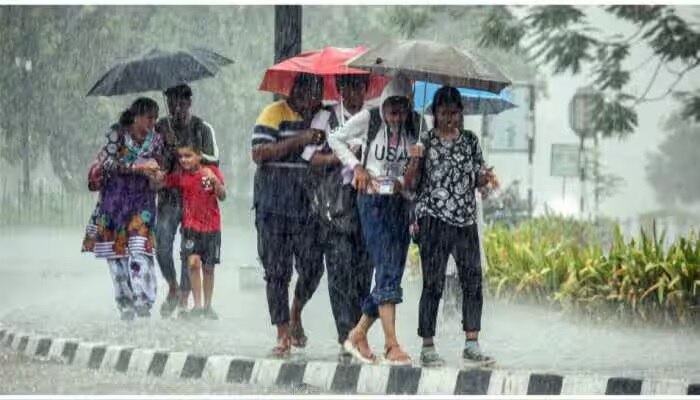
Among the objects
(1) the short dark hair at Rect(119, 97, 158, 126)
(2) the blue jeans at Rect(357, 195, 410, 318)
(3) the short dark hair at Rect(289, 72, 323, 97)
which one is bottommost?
(2) the blue jeans at Rect(357, 195, 410, 318)

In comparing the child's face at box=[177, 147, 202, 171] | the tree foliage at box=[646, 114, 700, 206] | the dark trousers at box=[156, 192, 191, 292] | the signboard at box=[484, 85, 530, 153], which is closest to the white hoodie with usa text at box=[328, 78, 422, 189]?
the child's face at box=[177, 147, 202, 171]

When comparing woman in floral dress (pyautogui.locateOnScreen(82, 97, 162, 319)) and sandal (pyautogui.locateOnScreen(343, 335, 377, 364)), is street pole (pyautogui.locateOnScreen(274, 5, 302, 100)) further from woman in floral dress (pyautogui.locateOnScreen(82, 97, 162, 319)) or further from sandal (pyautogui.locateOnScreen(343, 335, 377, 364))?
sandal (pyautogui.locateOnScreen(343, 335, 377, 364))

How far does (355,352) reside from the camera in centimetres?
1116

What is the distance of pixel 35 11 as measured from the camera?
29.3 meters

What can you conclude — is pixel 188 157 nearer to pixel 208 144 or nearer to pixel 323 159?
pixel 208 144

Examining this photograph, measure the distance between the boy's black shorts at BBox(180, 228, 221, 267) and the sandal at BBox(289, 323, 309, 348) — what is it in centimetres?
195

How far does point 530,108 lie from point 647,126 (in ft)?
180

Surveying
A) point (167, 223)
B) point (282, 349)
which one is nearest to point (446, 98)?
point (282, 349)

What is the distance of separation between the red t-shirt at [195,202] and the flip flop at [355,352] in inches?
110

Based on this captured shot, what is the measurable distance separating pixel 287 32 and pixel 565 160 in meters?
17.5

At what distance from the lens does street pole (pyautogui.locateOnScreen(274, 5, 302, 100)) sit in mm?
13977

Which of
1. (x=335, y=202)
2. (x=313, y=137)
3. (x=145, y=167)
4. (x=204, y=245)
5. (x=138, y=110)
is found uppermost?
(x=138, y=110)

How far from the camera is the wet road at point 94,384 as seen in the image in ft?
36.2

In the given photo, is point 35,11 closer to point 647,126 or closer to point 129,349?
point 129,349
